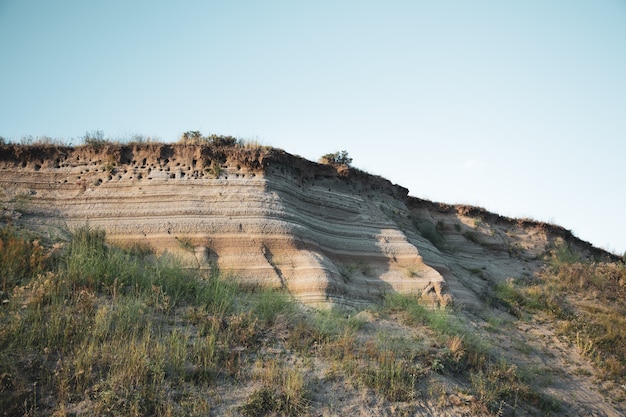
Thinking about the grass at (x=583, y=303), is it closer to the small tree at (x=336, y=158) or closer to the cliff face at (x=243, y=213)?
the cliff face at (x=243, y=213)

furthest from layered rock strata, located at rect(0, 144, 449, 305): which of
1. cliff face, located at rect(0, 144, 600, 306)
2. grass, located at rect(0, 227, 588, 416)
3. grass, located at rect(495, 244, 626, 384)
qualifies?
grass, located at rect(495, 244, 626, 384)

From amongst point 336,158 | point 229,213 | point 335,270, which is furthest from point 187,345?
point 336,158

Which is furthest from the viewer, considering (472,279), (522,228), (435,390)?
(522,228)

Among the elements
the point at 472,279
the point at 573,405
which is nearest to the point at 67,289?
the point at 573,405

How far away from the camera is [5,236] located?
Result: 956 centimetres

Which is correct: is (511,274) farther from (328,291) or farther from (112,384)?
(112,384)

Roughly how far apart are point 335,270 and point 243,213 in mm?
2593

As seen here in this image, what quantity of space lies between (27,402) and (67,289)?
2.72 metres

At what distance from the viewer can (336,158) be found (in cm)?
1484

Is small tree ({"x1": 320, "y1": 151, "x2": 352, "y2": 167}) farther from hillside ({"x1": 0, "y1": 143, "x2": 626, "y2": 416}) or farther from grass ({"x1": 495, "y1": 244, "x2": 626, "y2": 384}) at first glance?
grass ({"x1": 495, "y1": 244, "x2": 626, "y2": 384})

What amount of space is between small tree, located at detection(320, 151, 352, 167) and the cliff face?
1.41 ft

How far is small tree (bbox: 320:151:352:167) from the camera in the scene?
1448cm

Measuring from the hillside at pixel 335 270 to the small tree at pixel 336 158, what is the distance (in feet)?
1.40

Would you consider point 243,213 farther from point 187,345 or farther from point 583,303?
point 583,303
